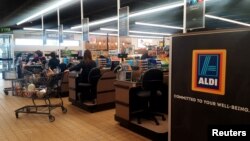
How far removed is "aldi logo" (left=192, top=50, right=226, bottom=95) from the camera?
191 cm

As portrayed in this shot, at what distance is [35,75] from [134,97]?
3.05 meters

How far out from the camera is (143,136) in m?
3.74

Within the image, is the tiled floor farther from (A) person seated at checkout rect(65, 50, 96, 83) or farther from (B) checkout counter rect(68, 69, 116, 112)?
(A) person seated at checkout rect(65, 50, 96, 83)

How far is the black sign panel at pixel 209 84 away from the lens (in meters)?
1.79

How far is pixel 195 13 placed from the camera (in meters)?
3.90

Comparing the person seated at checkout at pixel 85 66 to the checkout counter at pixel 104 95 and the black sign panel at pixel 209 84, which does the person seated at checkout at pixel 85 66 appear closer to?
the checkout counter at pixel 104 95

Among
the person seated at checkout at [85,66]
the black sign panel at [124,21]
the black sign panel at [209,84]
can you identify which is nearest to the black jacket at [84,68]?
the person seated at checkout at [85,66]

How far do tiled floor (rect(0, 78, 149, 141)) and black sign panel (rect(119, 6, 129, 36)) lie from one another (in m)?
2.25

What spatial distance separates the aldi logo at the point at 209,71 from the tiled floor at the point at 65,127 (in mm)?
1940

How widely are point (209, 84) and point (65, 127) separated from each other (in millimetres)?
3156

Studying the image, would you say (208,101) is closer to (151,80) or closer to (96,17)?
(151,80)

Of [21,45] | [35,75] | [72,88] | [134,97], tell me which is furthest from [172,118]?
[21,45]

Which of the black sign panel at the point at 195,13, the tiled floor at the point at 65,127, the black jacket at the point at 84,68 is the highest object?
the black sign panel at the point at 195,13

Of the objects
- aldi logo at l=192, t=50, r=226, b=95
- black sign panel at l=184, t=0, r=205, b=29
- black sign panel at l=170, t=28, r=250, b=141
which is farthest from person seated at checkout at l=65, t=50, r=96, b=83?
aldi logo at l=192, t=50, r=226, b=95
